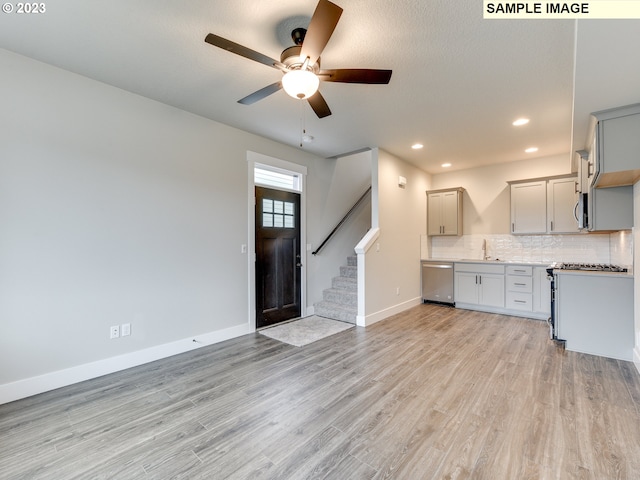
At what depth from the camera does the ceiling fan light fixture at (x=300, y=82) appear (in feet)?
6.34

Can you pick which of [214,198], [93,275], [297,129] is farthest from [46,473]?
[297,129]

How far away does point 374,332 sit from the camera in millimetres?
4047

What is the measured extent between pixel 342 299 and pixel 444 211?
283 centimetres

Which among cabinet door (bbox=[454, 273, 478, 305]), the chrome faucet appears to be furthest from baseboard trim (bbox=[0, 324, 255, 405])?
the chrome faucet

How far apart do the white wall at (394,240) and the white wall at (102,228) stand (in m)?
2.12

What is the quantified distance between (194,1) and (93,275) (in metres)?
2.45

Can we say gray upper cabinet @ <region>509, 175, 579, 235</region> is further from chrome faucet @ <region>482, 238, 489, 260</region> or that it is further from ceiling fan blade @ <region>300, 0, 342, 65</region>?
ceiling fan blade @ <region>300, 0, 342, 65</region>

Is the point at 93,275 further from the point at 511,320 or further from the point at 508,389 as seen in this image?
the point at 511,320

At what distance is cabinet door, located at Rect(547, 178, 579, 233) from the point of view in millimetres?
4598

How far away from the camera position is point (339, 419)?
2066mm

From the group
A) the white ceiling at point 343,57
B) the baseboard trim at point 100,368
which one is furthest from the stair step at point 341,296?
the white ceiling at point 343,57

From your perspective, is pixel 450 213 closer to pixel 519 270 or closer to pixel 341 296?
pixel 519 270

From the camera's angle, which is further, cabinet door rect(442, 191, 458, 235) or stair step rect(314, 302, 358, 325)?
cabinet door rect(442, 191, 458, 235)

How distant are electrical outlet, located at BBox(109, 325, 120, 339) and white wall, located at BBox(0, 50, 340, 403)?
4 centimetres
